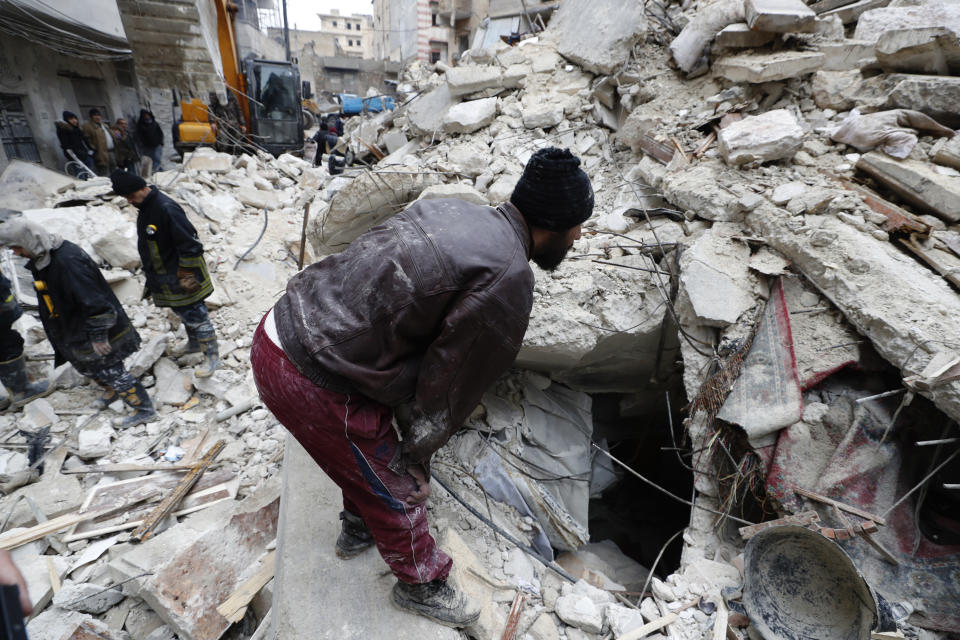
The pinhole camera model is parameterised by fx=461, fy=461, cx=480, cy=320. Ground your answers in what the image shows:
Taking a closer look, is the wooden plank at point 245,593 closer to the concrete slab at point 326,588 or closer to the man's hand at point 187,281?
the concrete slab at point 326,588

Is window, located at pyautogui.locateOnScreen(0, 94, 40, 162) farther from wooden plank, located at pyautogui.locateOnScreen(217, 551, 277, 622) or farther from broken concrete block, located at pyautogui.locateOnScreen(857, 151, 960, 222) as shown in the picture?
broken concrete block, located at pyautogui.locateOnScreen(857, 151, 960, 222)

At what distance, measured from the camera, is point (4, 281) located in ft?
12.1

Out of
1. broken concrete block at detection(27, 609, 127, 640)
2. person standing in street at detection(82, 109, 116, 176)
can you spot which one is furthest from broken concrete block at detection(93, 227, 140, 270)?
person standing in street at detection(82, 109, 116, 176)

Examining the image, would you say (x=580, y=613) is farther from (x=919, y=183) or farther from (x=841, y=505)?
(x=919, y=183)

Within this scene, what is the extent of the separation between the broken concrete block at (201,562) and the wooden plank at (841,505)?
2.78 metres

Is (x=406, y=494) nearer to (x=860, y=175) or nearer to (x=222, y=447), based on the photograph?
(x=222, y=447)

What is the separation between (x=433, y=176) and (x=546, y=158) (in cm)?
279

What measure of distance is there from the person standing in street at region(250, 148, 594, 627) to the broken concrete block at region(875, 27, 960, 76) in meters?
3.28

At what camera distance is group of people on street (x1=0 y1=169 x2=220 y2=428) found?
331cm

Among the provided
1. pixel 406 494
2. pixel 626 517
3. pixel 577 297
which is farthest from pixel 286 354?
pixel 626 517

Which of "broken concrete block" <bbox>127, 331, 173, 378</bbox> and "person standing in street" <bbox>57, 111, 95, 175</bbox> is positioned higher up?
"person standing in street" <bbox>57, 111, 95, 175</bbox>

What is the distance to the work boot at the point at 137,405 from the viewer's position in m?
3.73

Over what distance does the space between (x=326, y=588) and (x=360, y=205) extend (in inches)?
106

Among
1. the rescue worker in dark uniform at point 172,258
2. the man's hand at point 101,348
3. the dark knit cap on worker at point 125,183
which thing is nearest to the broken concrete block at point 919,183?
the rescue worker in dark uniform at point 172,258
